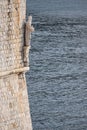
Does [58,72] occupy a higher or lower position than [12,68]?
lower

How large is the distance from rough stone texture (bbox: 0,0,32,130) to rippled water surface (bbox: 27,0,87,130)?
2221 cm

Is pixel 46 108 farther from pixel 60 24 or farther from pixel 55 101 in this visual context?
pixel 60 24

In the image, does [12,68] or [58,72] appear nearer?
[12,68]

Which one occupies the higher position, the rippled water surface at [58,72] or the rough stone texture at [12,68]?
the rough stone texture at [12,68]

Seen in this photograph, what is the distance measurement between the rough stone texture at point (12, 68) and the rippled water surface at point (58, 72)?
2221 cm

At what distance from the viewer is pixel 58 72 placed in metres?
52.7

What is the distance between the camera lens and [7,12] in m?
12.1

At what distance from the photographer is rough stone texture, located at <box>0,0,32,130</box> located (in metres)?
12.0

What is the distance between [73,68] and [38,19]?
35.0m

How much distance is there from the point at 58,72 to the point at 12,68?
40.5 meters

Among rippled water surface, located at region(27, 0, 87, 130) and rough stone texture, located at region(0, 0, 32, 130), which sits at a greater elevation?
rough stone texture, located at region(0, 0, 32, 130)

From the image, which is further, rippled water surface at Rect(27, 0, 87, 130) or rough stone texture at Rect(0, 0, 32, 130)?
rippled water surface at Rect(27, 0, 87, 130)

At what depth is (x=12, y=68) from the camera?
1223 cm

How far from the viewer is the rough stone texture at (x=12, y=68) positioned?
12023 millimetres
